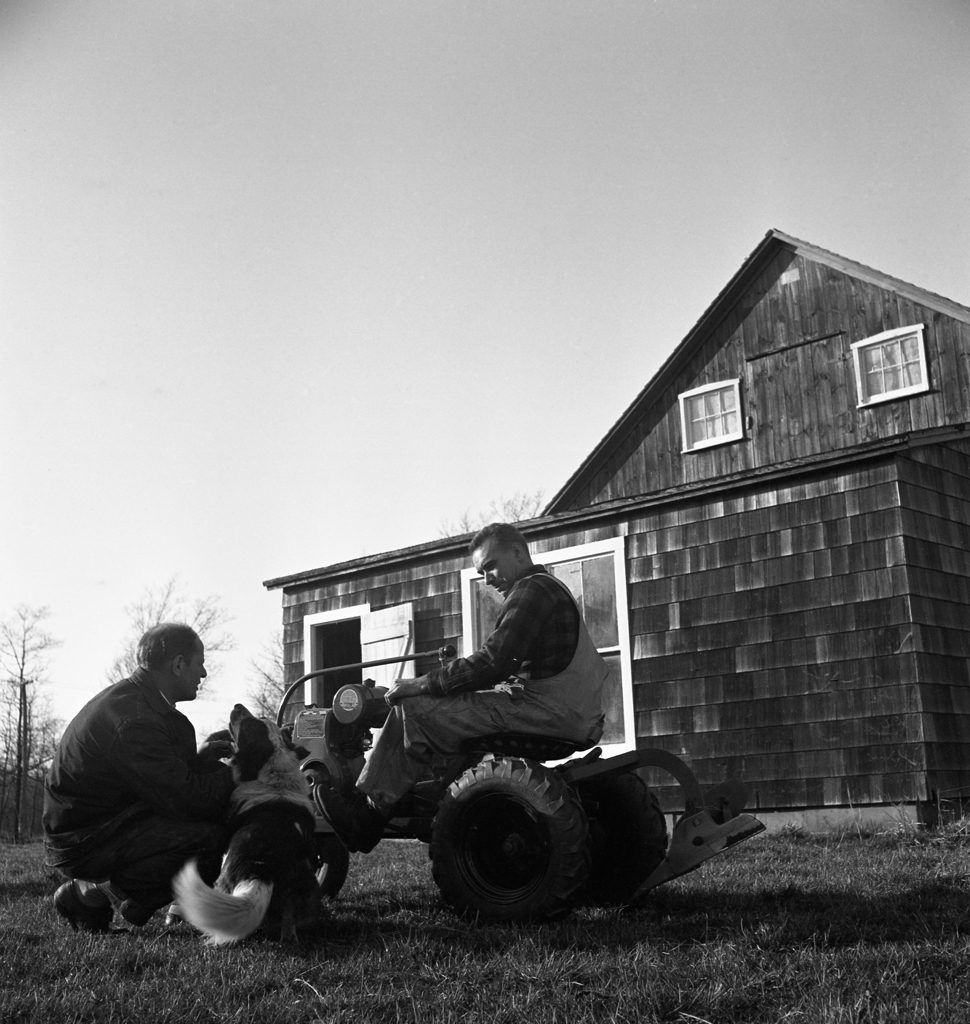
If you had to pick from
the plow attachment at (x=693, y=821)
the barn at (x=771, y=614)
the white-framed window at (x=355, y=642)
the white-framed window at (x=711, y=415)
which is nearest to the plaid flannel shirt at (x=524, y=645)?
the plow attachment at (x=693, y=821)

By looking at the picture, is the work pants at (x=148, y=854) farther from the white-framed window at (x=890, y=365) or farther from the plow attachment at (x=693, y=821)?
the white-framed window at (x=890, y=365)

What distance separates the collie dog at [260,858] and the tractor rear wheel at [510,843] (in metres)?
0.56

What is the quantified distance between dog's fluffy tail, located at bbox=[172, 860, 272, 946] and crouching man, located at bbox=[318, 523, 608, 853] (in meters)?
0.85

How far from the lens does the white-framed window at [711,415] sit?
61.5ft

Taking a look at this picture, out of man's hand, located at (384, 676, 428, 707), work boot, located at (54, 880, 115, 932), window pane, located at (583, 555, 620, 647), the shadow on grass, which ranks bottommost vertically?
the shadow on grass

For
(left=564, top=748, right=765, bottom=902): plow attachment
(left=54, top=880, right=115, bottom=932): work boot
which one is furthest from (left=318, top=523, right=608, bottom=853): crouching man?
(left=54, top=880, right=115, bottom=932): work boot

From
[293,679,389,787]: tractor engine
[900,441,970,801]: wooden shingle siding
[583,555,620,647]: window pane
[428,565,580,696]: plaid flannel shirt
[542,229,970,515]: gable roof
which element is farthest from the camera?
[542,229,970,515]: gable roof

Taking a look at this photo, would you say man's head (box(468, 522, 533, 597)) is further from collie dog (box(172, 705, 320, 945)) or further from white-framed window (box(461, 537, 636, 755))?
white-framed window (box(461, 537, 636, 755))

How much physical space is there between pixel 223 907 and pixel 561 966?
4.21ft

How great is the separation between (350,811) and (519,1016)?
2.16 metres

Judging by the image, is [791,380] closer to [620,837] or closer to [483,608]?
[483,608]

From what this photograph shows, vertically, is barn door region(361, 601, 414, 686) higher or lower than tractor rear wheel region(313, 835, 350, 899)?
higher

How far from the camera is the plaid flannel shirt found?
4.80m

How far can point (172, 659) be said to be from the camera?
4770 millimetres
